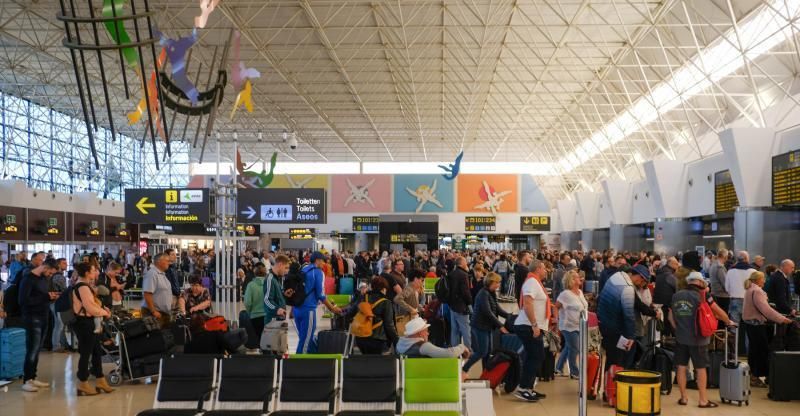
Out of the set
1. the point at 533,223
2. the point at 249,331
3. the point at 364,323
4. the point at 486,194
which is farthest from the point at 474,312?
the point at 486,194

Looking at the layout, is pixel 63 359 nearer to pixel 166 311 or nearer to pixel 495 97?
pixel 166 311

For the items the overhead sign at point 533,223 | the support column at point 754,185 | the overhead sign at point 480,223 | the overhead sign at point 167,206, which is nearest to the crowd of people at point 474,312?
the overhead sign at point 167,206

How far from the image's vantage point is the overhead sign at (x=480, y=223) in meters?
43.8

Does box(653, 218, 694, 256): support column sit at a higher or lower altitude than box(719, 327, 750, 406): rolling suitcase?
higher

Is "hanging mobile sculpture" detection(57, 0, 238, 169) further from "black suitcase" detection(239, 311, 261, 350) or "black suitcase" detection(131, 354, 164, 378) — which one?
"black suitcase" detection(131, 354, 164, 378)

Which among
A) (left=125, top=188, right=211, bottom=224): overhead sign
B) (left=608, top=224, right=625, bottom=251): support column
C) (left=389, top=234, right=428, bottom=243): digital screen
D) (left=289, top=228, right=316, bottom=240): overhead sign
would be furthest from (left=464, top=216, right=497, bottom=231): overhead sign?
(left=125, top=188, right=211, bottom=224): overhead sign

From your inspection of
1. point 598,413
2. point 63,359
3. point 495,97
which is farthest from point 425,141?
point 598,413

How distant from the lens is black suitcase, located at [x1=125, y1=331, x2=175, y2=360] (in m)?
9.11

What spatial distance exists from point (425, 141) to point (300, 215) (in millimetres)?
32189

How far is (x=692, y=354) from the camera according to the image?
25.5 feet

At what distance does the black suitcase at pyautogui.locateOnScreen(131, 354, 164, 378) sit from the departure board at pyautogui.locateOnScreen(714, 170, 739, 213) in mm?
16645

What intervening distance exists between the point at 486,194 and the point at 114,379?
3760 centimetres

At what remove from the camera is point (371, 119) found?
131ft

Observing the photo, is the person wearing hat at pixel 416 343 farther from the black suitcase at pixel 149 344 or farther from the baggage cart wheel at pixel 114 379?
the baggage cart wheel at pixel 114 379
